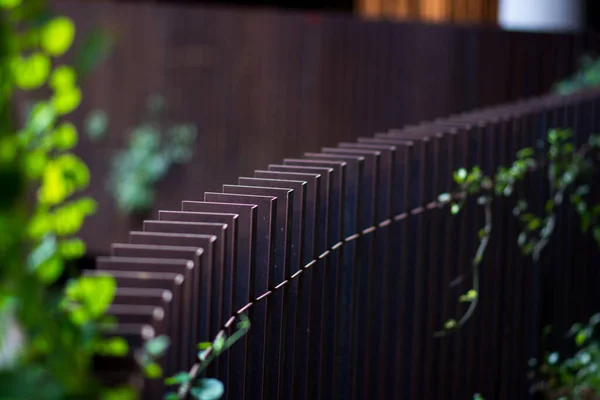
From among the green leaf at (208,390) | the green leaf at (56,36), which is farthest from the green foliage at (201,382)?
the green leaf at (56,36)

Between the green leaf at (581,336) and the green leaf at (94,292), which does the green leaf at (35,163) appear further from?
the green leaf at (581,336)

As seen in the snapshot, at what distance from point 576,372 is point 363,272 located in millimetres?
1602

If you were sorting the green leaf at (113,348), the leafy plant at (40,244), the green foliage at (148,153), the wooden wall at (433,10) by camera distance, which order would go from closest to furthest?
the leafy plant at (40,244) < the green leaf at (113,348) < the green foliage at (148,153) < the wooden wall at (433,10)

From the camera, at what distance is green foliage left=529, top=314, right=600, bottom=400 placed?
13.1 feet

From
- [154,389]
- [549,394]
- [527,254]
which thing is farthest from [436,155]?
[154,389]

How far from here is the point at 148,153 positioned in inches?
385

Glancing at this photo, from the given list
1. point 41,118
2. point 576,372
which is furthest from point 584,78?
point 41,118

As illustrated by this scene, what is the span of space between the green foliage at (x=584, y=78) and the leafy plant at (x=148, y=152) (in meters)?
3.52

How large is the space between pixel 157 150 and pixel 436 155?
6612 mm

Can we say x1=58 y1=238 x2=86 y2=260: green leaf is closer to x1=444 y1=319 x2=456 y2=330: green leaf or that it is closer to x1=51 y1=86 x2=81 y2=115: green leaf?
x1=51 y1=86 x2=81 y2=115: green leaf

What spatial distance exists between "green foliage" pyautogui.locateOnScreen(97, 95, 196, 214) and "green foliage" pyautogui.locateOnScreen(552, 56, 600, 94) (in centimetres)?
352

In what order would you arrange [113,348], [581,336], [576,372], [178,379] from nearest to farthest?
[113,348]
[178,379]
[581,336]
[576,372]

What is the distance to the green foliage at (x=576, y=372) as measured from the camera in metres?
4.00

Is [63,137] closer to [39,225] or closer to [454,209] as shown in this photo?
[39,225]
